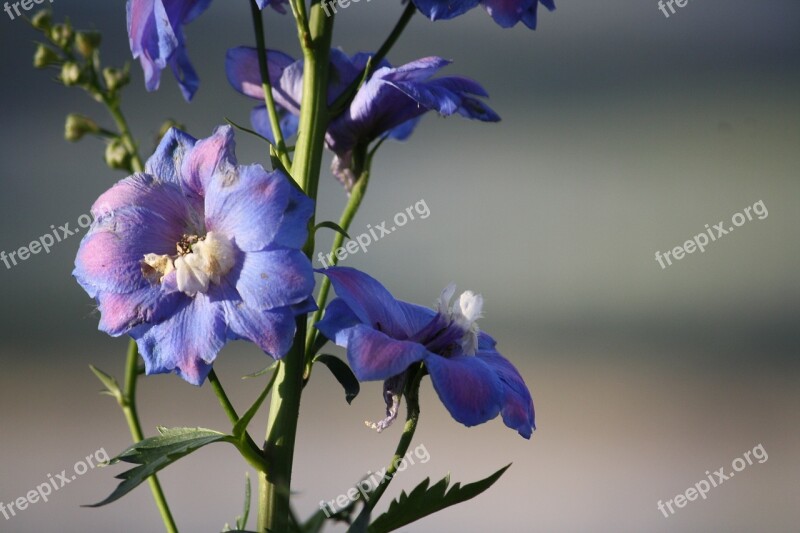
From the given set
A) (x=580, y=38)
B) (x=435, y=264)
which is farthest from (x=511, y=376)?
(x=580, y=38)

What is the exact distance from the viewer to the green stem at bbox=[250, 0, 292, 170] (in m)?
0.55

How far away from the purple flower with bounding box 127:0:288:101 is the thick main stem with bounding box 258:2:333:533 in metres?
0.04

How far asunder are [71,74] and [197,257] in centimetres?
37

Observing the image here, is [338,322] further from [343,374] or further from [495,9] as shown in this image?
[495,9]

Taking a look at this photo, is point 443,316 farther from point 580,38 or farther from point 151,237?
point 580,38

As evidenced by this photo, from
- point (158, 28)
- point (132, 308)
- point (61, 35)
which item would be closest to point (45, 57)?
point (61, 35)

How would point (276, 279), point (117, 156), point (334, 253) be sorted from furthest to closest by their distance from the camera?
1. point (117, 156)
2. point (334, 253)
3. point (276, 279)

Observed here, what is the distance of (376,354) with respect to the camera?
18.9 inches

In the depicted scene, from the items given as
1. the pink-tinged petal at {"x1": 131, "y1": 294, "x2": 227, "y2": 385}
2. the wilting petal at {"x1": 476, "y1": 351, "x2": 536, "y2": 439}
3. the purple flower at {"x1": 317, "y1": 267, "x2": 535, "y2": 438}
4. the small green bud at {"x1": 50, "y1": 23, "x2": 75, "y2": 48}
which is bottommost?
the wilting petal at {"x1": 476, "y1": 351, "x2": 536, "y2": 439}

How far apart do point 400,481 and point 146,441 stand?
1.58 m

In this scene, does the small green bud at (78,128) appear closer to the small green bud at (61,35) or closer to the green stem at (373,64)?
the small green bud at (61,35)

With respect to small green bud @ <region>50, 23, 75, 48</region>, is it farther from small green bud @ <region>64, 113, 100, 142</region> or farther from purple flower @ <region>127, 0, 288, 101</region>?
purple flower @ <region>127, 0, 288, 101</region>

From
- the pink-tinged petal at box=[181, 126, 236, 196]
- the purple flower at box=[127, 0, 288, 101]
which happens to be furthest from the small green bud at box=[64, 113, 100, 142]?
the pink-tinged petal at box=[181, 126, 236, 196]

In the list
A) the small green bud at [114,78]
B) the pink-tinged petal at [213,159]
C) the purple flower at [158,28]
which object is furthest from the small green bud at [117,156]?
the pink-tinged petal at [213,159]
